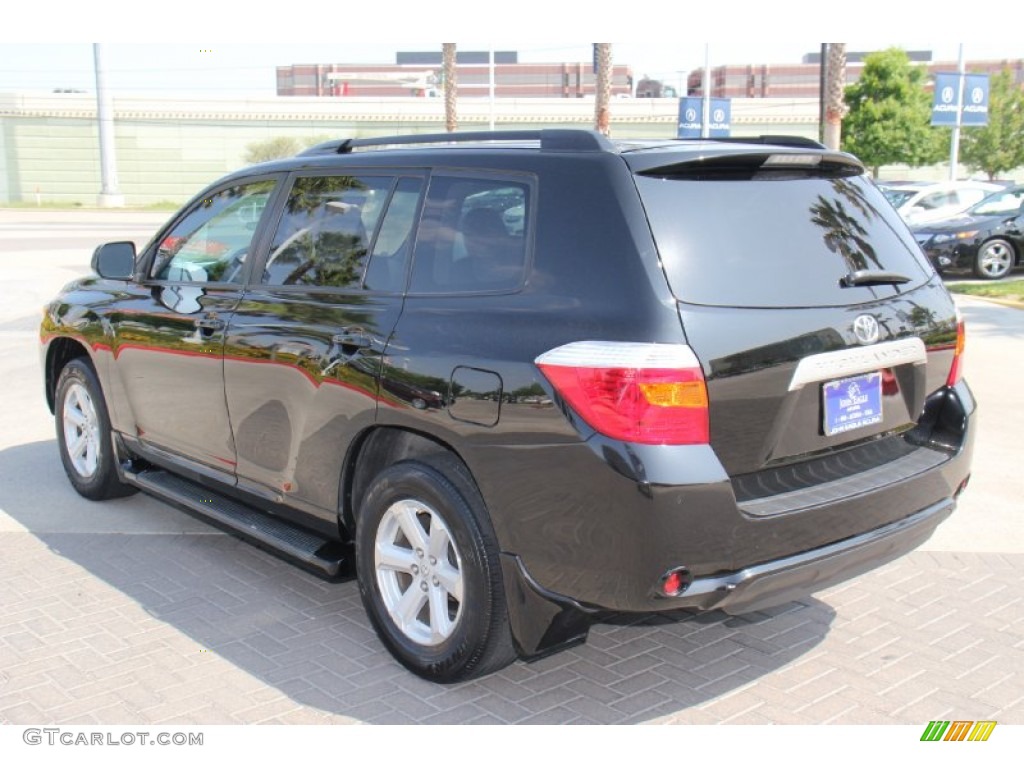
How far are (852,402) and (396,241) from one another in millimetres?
1788

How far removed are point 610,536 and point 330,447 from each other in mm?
1423

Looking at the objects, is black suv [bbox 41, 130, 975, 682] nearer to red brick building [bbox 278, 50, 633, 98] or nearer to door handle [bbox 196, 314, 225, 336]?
door handle [bbox 196, 314, 225, 336]

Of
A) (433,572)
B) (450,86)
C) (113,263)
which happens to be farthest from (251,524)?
(450,86)

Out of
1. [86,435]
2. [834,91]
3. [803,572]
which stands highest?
[834,91]

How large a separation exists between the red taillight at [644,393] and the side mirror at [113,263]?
10.8ft

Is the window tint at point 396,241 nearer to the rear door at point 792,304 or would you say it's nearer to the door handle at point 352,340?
the door handle at point 352,340

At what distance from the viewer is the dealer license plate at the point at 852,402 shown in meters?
3.47

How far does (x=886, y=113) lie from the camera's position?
43625mm

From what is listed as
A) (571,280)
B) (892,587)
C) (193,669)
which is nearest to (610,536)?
(571,280)

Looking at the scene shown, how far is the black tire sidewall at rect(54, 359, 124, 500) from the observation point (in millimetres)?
5754

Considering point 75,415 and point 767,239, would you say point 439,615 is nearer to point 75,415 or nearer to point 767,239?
point 767,239

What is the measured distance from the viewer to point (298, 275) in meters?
4.41
